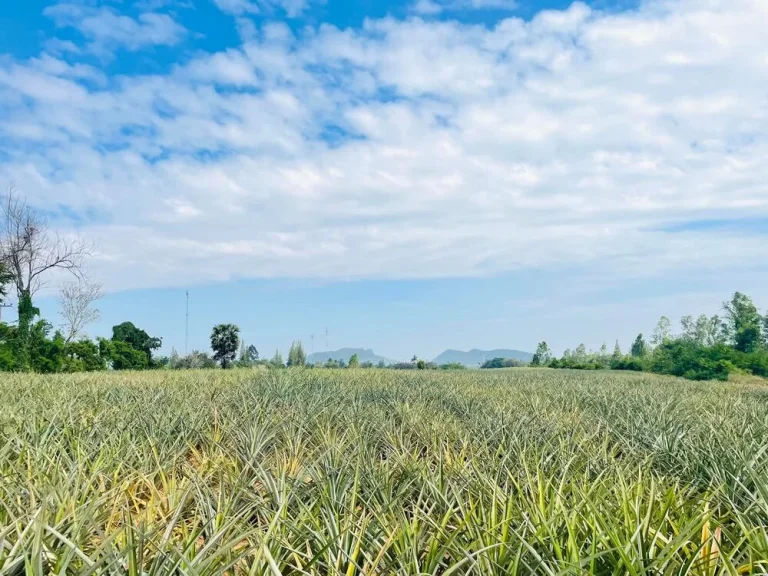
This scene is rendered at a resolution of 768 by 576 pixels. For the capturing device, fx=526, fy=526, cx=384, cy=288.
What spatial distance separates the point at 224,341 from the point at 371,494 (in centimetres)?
3155

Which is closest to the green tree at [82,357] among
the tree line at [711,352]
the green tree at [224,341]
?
the green tree at [224,341]

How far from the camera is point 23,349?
Answer: 17.1m

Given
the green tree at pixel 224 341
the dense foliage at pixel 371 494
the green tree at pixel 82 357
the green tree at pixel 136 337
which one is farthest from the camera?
the green tree at pixel 224 341

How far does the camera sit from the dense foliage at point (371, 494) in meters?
1.77

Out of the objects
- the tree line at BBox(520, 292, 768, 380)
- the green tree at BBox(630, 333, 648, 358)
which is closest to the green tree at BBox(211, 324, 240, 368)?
the tree line at BBox(520, 292, 768, 380)

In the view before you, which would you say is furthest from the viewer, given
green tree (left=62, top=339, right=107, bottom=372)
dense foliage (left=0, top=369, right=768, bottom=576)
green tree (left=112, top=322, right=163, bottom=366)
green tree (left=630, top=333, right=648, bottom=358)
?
green tree (left=630, top=333, right=648, bottom=358)

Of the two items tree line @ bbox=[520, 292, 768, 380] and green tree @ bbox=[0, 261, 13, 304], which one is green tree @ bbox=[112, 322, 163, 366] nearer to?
green tree @ bbox=[0, 261, 13, 304]

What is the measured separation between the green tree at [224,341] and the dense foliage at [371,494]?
27365 millimetres

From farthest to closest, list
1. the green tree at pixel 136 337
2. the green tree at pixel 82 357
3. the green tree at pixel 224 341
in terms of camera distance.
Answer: the green tree at pixel 224 341 → the green tree at pixel 136 337 → the green tree at pixel 82 357

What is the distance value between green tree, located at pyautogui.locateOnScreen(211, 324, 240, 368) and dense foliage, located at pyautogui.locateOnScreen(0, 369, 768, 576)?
2737cm

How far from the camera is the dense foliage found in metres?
1.77

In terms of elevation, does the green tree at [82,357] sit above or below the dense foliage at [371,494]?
above

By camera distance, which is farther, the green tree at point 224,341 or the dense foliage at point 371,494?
the green tree at point 224,341

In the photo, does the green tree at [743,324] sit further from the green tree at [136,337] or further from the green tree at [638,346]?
the green tree at [136,337]
